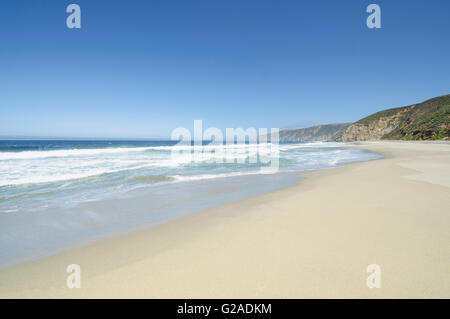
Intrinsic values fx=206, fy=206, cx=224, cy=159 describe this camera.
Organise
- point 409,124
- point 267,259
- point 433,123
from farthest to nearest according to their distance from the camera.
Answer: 1. point 409,124
2. point 433,123
3. point 267,259

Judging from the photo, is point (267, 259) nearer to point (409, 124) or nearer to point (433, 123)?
point (433, 123)

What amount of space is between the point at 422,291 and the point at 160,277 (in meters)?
2.41

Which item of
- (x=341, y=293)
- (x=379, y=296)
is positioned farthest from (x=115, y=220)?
(x=379, y=296)

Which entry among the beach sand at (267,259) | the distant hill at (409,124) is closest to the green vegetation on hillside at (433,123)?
the distant hill at (409,124)

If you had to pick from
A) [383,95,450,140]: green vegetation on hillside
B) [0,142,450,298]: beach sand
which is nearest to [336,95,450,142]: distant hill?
[383,95,450,140]: green vegetation on hillside

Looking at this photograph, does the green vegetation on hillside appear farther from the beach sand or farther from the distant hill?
the beach sand

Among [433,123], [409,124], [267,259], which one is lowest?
[267,259]

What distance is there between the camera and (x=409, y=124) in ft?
214

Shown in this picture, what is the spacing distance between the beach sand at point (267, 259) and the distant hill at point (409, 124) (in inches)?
2154

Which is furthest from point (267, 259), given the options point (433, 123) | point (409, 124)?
point (409, 124)

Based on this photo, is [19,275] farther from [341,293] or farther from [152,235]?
[341,293]

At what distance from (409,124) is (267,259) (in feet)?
284

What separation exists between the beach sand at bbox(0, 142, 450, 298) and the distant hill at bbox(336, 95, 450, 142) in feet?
180

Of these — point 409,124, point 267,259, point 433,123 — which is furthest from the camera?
point 409,124
